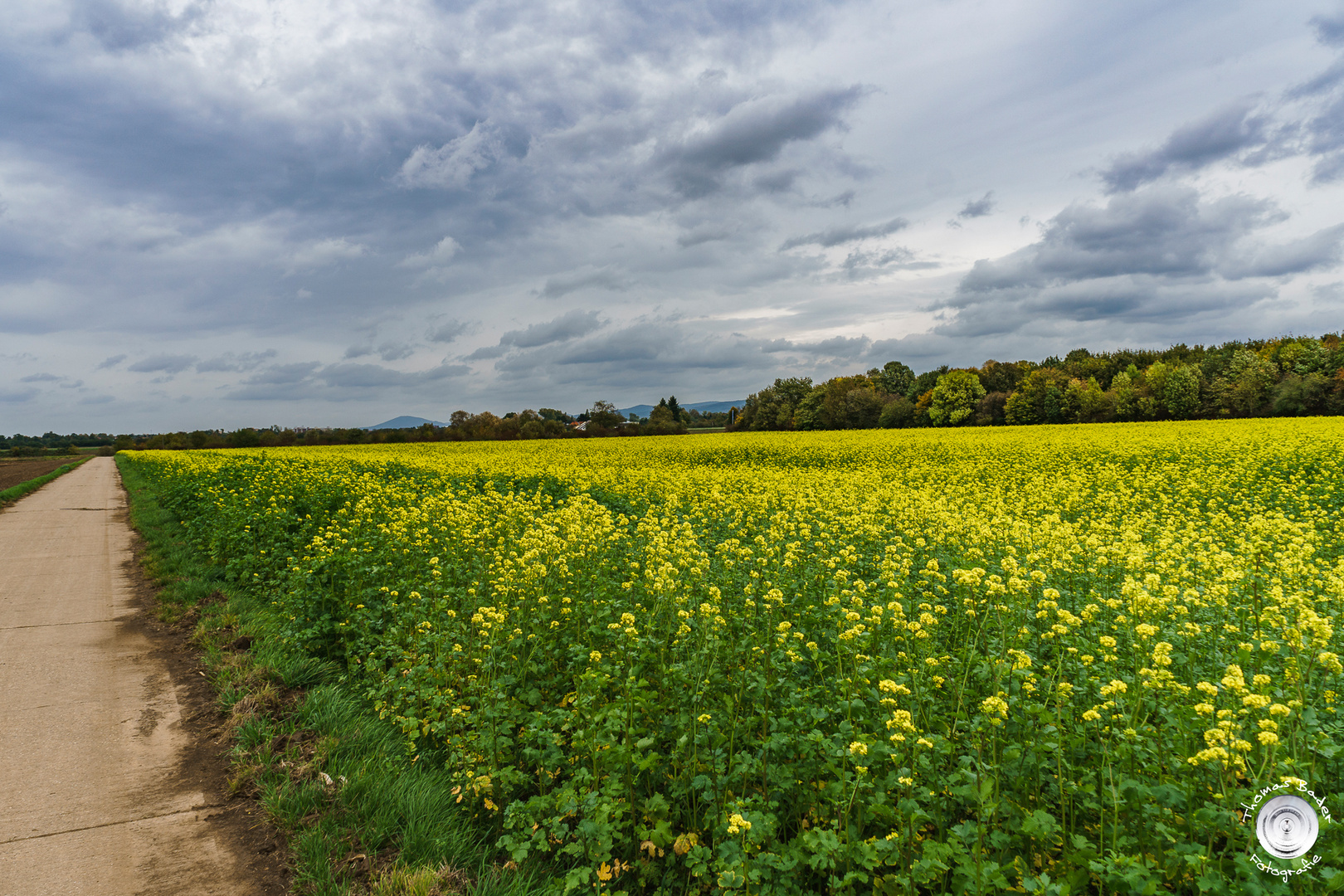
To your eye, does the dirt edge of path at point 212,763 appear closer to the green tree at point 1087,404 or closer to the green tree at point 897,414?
the green tree at point 1087,404

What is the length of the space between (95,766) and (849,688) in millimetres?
5786

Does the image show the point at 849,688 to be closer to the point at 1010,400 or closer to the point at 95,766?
the point at 95,766

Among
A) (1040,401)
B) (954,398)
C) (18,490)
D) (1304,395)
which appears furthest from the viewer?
(954,398)

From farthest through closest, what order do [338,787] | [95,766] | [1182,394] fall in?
[1182,394] → [95,766] → [338,787]

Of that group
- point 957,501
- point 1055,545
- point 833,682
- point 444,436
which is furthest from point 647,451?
point 444,436

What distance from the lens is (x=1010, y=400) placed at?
66.3 m

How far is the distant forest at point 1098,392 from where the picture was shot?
53.5m

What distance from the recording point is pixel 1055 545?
7363 millimetres

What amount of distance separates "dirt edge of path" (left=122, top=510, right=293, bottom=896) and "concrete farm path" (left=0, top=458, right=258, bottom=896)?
5 centimetres

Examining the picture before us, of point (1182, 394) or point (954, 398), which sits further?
point (954, 398)

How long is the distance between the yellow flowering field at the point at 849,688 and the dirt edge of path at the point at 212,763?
102 centimetres

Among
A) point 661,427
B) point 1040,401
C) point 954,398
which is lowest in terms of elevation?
point 661,427

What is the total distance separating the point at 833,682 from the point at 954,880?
1.65 meters

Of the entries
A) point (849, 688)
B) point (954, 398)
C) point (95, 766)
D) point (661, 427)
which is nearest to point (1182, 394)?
point (954, 398)
